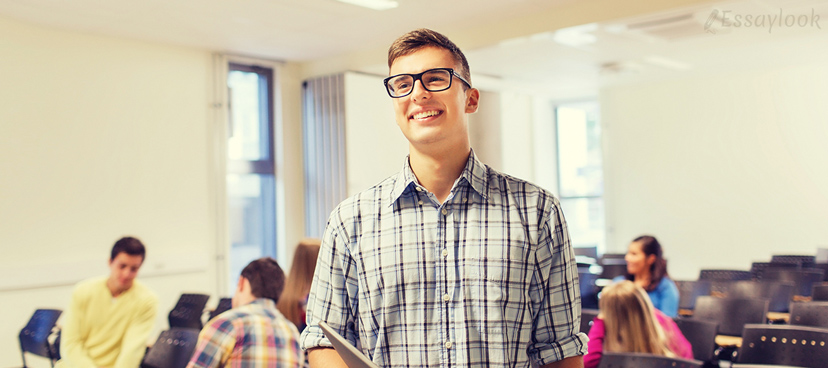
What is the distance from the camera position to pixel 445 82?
1285 millimetres

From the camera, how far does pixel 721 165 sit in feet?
30.5

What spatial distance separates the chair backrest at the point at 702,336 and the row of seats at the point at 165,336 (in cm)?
265

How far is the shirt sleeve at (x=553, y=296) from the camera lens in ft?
4.19

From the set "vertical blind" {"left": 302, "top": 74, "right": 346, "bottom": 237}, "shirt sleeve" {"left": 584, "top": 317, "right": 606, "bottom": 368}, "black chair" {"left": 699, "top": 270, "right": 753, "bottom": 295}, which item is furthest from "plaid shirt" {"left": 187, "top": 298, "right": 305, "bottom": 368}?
"vertical blind" {"left": 302, "top": 74, "right": 346, "bottom": 237}

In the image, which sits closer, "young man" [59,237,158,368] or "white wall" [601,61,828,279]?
"young man" [59,237,158,368]

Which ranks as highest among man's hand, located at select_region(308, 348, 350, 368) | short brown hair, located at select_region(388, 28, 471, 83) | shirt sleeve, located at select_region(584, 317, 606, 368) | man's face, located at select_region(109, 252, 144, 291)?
short brown hair, located at select_region(388, 28, 471, 83)

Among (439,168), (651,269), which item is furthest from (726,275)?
(439,168)

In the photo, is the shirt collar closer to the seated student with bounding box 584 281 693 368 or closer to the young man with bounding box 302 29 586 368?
the young man with bounding box 302 29 586 368

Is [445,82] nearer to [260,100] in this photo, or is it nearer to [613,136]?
[260,100]

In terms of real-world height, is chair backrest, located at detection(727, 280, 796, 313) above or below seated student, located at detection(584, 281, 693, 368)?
below

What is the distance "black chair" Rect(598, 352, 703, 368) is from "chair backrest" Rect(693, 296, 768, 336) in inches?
80.3

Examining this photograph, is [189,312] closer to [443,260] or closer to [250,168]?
[250,168]

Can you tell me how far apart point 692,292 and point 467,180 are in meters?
4.80

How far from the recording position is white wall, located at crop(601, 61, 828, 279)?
8.66 metres
